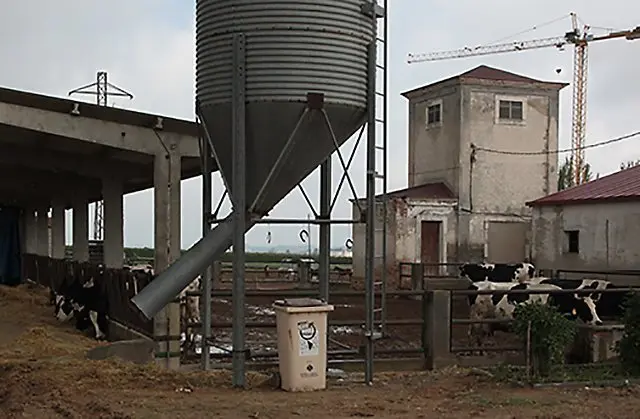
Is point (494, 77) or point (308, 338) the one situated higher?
point (494, 77)

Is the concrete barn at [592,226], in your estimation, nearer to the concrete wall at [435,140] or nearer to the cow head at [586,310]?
the concrete wall at [435,140]

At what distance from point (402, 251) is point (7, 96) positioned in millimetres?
19700

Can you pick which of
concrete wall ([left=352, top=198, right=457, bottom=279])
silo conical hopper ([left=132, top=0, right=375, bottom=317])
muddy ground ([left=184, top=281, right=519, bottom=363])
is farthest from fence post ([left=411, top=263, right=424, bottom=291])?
silo conical hopper ([left=132, top=0, right=375, bottom=317])

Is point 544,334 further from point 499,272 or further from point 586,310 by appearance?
point 499,272

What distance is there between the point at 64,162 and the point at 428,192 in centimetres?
1707

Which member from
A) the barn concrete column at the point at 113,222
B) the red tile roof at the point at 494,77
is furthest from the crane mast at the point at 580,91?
the barn concrete column at the point at 113,222

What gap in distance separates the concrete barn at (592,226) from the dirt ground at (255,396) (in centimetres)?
1302

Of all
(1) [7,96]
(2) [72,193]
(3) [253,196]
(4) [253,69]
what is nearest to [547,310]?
(3) [253,196]

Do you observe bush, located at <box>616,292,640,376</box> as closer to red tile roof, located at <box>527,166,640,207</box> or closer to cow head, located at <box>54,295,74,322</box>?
cow head, located at <box>54,295,74,322</box>

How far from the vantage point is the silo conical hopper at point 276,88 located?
9.30 meters

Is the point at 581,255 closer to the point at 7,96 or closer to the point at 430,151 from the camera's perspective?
the point at 430,151

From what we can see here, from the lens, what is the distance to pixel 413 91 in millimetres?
34812

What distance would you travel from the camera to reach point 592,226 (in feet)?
80.3

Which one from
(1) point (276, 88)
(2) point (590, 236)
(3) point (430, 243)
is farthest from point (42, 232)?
(1) point (276, 88)
